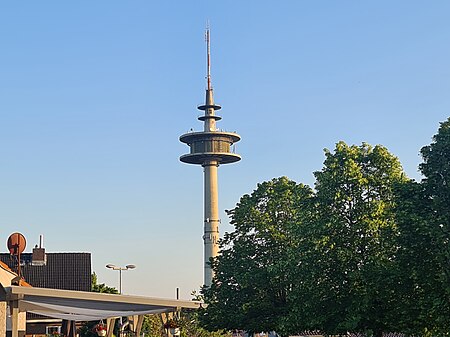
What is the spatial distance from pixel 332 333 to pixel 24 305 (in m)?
13.9

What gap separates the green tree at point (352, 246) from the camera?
2975 cm

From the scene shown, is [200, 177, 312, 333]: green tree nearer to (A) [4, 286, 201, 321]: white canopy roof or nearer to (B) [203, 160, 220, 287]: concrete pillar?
(A) [4, 286, 201, 321]: white canopy roof

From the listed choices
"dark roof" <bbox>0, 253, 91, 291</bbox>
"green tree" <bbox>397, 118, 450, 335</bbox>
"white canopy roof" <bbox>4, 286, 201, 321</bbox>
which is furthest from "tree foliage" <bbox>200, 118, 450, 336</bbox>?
"dark roof" <bbox>0, 253, 91, 291</bbox>

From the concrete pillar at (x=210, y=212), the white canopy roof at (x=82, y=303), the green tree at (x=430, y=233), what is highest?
the concrete pillar at (x=210, y=212)

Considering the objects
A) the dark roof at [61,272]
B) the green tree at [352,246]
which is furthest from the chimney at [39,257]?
the green tree at [352,246]

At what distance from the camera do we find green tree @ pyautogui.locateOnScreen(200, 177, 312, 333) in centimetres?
3734

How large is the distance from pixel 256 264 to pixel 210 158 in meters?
92.5

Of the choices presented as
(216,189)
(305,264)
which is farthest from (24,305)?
(216,189)

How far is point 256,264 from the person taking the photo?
3809cm

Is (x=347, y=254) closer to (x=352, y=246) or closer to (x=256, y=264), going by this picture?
(x=352, y=246)

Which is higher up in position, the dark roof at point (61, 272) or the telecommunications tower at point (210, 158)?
the telecommunications tower at point (210, 158)

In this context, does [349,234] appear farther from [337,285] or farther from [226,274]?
[226,274]

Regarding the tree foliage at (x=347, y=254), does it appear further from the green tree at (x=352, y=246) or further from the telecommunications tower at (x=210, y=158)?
the telecommunications tower at (x=210, y=158)

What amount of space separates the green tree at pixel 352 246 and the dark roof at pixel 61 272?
34948 mm
